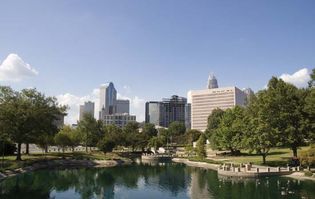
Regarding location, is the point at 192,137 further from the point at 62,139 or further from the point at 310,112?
the point at 310,112

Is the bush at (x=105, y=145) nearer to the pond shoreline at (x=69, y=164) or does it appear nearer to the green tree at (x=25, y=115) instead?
the pond shoreline at (x=69, y=164)

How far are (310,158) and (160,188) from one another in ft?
84.4

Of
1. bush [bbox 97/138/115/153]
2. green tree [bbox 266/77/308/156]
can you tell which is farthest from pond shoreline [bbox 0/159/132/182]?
green tree [bbox 266/77/308/156]

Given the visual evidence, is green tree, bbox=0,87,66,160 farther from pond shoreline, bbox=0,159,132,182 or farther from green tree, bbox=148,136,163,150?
green tree, bbox=148,136,163,150

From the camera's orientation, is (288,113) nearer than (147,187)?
No

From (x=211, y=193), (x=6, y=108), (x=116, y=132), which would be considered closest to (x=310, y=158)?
(x=211, y=193)

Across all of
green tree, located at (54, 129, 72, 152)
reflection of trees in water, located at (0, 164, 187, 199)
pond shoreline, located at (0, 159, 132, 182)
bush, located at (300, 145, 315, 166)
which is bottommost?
reflection of trees in water, located at (0, 164, 187, 199)

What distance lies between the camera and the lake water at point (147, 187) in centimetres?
4666

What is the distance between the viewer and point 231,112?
107 meters

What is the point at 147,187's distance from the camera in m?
55.4

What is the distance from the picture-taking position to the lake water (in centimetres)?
4666

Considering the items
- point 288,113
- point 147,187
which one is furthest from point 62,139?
point 288,113

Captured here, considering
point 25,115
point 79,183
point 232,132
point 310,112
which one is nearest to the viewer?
point 79,183

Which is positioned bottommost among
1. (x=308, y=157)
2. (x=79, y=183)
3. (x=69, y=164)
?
(x=79, y=183)
